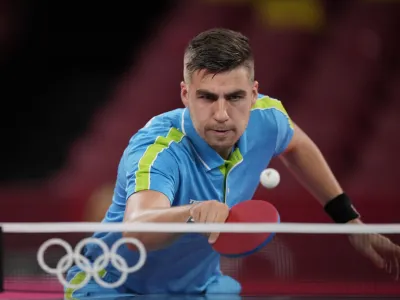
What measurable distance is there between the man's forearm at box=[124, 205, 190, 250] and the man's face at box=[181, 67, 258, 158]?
0.31m

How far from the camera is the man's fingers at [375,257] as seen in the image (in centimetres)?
211

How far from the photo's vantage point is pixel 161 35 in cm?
640

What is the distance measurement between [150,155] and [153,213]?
0.89 feet

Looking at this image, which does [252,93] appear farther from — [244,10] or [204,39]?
[244,10]

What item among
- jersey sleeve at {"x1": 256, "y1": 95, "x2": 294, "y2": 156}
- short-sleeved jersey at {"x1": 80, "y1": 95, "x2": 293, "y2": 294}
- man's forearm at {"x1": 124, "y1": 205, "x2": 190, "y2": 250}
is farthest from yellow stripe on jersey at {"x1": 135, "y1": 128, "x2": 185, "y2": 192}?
jersey sleeve at {"x1": 256, "y1": 95, "x2": 294, "y2": 156}

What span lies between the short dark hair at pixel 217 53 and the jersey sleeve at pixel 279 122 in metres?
0.35

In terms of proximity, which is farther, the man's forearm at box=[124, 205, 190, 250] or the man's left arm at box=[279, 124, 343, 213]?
the man's left arm at box=[279, 124, 343, 213]

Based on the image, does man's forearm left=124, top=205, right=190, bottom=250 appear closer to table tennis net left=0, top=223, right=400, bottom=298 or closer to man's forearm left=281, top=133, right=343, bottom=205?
table tennis net left=0, top=223, right=400, bottom=298

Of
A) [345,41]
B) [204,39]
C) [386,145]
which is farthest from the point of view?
[345,41]

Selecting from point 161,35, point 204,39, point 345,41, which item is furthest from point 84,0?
point 204,39

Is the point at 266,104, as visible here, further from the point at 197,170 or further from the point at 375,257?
the point at 375,257

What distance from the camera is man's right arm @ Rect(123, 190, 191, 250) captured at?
1866 mm

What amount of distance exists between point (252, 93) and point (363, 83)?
3808mm

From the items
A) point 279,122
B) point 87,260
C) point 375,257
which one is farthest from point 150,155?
point 375,257
